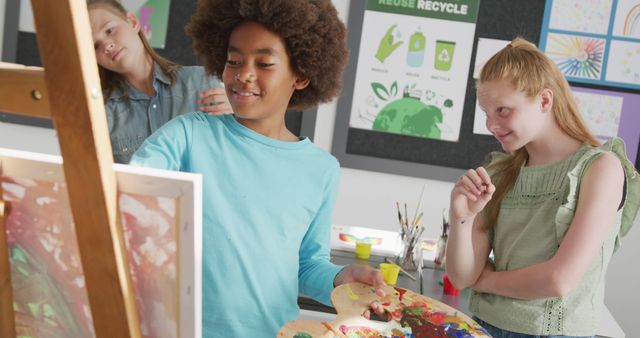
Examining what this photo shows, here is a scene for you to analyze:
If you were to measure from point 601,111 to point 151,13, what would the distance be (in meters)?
2.10

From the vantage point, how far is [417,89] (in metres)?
3.02

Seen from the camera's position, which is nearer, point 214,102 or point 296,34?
point 296,34

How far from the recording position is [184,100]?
6.15ft

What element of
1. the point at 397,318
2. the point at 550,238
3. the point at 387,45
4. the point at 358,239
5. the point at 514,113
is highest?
the point at 387,45

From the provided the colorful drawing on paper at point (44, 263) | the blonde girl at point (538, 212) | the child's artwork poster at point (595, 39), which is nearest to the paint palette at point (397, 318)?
the blonde girl at point (538, 212)

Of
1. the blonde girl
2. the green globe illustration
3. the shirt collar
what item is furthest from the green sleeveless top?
the green globe illustration

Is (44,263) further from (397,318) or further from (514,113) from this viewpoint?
(514,113)

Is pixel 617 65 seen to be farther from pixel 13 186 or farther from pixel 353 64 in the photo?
pixel 13 186

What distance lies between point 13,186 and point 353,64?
2341mm

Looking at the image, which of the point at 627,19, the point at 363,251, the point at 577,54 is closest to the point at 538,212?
the point at 363,251

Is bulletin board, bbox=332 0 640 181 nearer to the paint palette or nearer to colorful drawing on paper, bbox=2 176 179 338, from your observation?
the paint palette

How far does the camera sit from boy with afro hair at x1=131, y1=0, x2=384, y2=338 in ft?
3.59

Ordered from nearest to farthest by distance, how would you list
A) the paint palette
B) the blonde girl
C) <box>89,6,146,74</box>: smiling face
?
the paint palette → the blonde girl → <box>89,6,146,74</box>: smiling face

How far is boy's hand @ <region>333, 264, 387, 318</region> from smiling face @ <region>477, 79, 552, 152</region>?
481 millimetres
